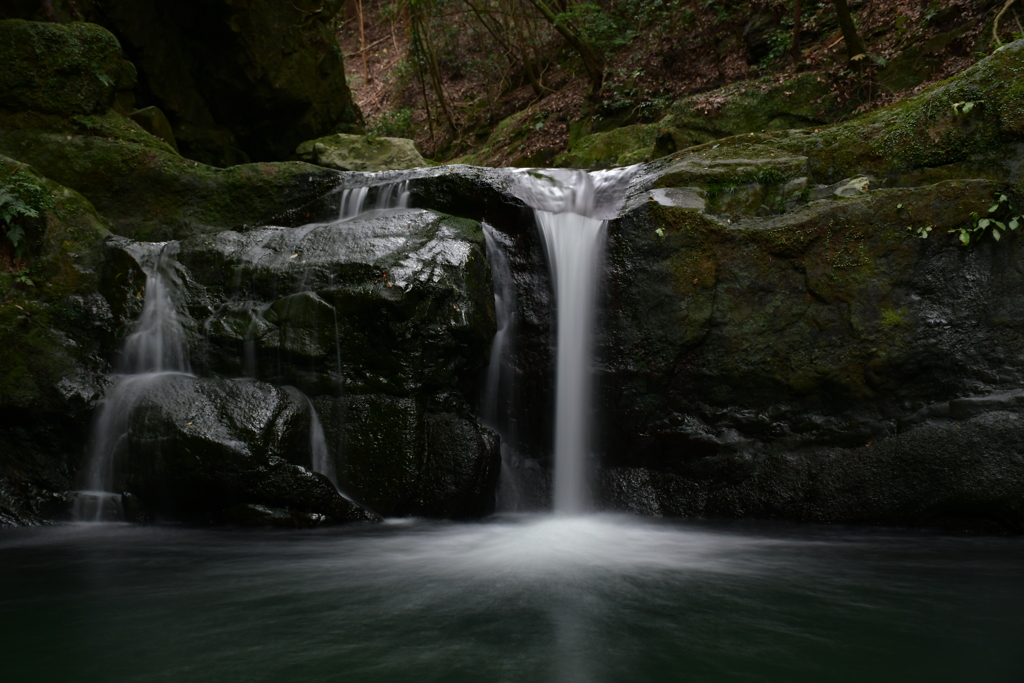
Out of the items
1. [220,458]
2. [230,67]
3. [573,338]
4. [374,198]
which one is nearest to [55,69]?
[230,67]

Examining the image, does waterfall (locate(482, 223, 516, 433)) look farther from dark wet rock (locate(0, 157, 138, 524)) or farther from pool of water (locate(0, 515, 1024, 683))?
dark wet rock (locate(0, 157, 138, 524))

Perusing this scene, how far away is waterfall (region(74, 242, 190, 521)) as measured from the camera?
5367mm

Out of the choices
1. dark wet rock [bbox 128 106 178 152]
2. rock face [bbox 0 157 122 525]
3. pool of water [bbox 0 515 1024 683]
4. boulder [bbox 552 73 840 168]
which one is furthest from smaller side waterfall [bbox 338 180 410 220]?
boulder [bbox 552 73 840 168]

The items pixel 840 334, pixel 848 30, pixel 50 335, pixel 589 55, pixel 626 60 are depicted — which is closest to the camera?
pixel 840 334

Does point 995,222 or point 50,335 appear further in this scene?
point 50,335

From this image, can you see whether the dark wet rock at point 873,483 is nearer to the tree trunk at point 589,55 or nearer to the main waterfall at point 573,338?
the main waterfall at point 573,338

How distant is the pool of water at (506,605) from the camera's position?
2.86m

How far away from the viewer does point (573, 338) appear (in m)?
6.48

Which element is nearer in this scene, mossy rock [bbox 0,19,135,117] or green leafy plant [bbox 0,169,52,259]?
green leafy plant [bbox 0,169,52,259]

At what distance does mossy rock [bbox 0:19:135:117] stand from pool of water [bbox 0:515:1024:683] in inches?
228

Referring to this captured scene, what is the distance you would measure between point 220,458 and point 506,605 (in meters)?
2.76

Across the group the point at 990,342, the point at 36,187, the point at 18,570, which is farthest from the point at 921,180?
the point at 36,187

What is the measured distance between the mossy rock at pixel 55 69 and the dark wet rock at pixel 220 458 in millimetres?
5240

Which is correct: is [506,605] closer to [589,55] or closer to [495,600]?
[495,600]
